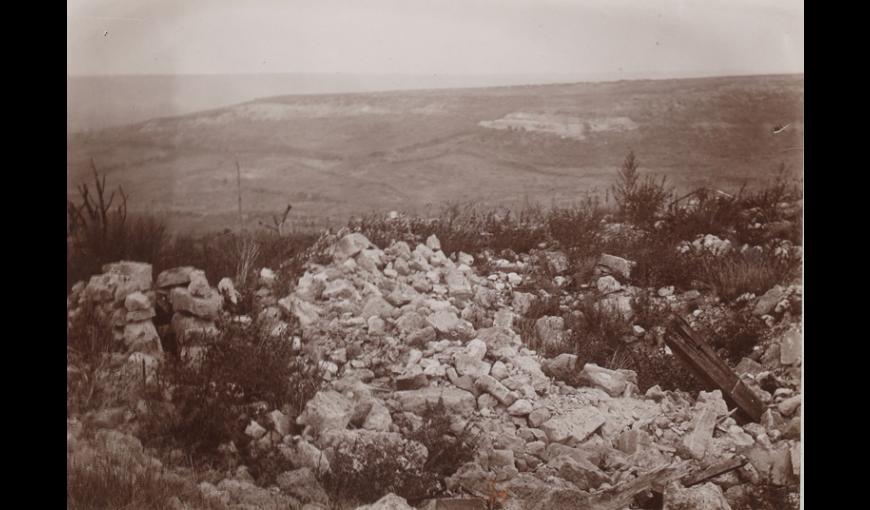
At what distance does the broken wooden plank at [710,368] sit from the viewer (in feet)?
12.6

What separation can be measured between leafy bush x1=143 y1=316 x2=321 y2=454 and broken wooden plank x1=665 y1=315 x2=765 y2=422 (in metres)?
1.71

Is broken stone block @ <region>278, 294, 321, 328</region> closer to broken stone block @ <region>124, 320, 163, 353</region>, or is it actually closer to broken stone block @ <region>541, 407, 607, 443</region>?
broken stone block @ <region>124, 320, 163, 353</region>

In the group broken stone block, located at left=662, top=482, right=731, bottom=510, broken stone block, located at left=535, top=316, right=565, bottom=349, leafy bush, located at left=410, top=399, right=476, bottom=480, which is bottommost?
broken stone block, located at left=662, top=482, right=731, bottom=510

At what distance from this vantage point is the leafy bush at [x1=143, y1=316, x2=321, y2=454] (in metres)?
3.81

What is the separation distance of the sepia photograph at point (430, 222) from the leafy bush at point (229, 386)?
1 cm

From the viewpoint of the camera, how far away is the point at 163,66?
3.96 m

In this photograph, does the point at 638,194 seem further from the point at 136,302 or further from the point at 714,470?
the point at 136,302

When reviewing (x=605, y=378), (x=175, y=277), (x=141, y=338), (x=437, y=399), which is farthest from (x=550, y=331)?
(x=141, y=338)

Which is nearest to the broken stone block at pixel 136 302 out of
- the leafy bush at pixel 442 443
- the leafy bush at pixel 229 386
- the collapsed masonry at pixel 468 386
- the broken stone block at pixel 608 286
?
the collapsed masonry at pixel 468 386

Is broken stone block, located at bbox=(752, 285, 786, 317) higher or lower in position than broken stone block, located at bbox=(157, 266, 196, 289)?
lower

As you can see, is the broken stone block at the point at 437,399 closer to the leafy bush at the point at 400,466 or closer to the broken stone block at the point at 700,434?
the leafy bush at the point at 400,466

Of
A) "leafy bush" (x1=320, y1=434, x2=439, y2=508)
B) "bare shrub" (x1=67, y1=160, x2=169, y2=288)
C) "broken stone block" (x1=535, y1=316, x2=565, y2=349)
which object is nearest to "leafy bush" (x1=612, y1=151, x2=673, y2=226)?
"broken stone block" (x1=535, y1=316, x2=565, y2=349)

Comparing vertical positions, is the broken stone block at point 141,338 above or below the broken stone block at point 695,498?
above
